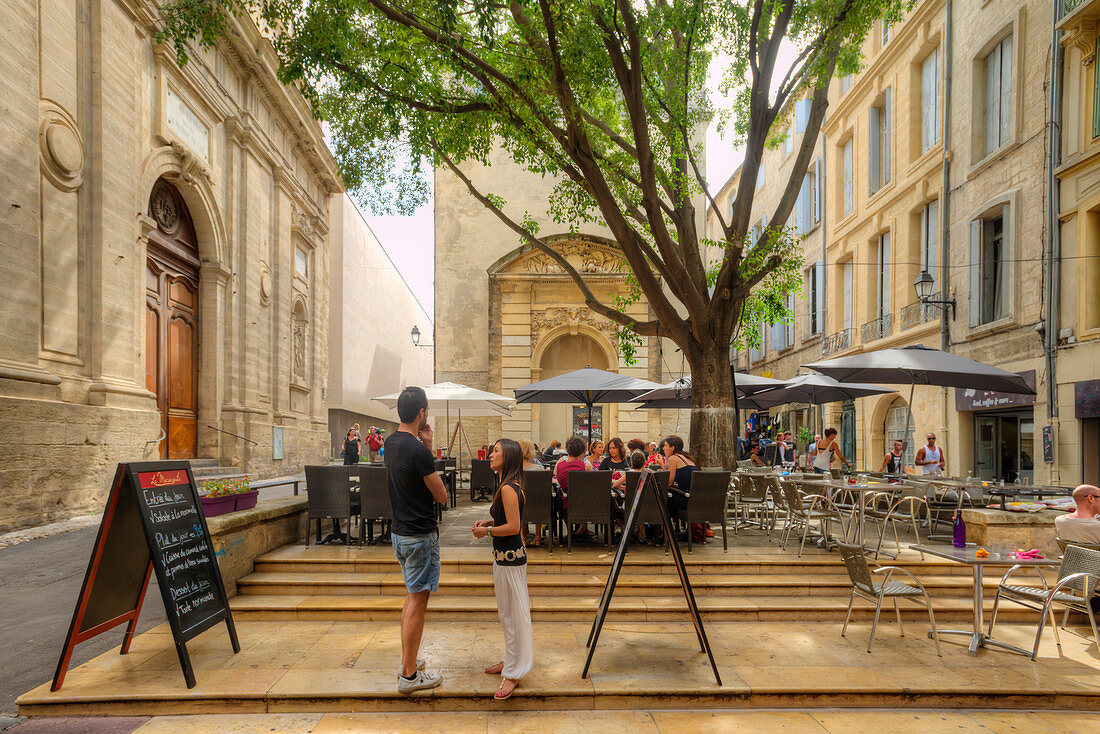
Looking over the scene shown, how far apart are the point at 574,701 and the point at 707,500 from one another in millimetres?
3451

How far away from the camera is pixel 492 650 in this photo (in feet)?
16.2

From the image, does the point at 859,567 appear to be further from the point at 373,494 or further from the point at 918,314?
the point at 918,314

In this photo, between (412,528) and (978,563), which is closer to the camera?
(412,528)

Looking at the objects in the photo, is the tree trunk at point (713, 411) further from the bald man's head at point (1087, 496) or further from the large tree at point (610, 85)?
the bald man's head at point (1087, 496)

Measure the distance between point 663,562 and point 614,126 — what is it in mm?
7332

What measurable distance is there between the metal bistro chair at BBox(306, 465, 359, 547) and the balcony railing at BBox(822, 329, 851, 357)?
16.7m

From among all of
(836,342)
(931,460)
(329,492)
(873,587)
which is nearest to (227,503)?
(329,492)

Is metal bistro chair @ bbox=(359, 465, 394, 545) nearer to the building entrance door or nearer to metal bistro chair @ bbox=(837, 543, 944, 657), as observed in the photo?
metal bistro chair @ bbox=(837, 543, 944, 657)

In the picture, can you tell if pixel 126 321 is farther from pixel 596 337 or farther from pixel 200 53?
pixel 596 337

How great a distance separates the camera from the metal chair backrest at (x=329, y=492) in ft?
23.2

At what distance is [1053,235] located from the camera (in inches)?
442

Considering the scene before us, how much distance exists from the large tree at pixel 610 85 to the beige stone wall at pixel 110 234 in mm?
2073

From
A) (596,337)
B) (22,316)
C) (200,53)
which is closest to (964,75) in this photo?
(596,337)

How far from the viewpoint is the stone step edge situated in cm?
403
